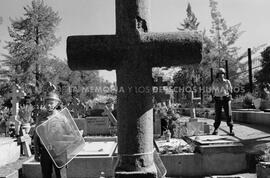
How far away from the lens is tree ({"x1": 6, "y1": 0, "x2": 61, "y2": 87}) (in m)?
31.5

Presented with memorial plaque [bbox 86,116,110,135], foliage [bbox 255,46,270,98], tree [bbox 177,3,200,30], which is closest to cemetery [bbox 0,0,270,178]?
memorial plaque [bbox 86,116,110,135]

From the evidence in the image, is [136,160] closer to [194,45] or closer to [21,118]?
[194,45]

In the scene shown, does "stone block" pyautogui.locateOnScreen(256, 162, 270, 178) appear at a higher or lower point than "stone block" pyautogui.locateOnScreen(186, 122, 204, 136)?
Result: lower

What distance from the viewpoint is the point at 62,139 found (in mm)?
3592

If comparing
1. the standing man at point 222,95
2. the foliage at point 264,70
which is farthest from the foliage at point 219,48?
the standing man at point 222,95

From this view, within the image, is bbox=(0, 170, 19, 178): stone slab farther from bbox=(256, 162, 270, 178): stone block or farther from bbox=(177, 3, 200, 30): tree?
bbox=(177, 3, 200, 30): tree

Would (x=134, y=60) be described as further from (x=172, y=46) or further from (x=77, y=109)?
(x=77, y=109)

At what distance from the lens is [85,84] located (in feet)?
158

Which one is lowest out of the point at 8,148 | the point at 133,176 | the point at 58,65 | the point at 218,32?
the point at 8,148

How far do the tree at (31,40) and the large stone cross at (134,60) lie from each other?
101ft

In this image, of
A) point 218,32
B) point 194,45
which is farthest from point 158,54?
point 218,32

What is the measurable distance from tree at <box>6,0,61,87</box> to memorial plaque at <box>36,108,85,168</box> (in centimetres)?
2913

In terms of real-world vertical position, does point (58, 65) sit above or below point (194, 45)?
above

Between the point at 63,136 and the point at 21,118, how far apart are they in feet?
36.5
